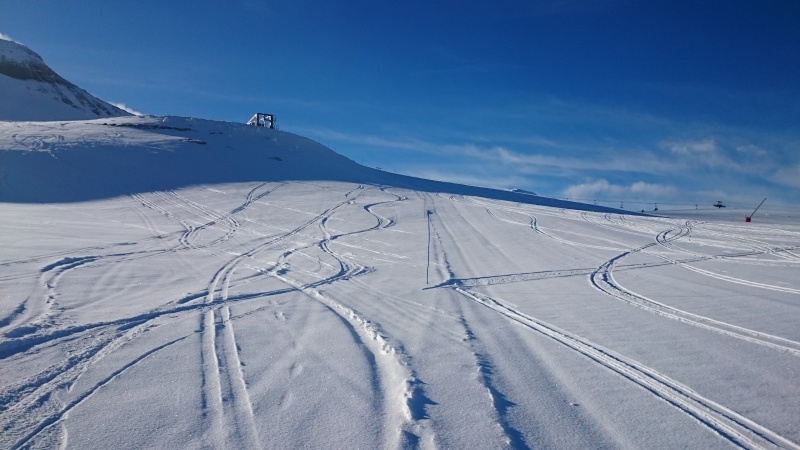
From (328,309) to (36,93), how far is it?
109334 mm

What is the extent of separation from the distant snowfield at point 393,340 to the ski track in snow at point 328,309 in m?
0.03

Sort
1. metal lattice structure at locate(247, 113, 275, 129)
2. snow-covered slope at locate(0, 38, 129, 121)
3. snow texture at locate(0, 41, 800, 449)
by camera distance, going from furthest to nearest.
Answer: snow-covered slope at locate(0, 38, 129, 121) < metal lattice structure at locate(247, 113, 275, 129) < snow texture at locate(0, 41, 800, 449)

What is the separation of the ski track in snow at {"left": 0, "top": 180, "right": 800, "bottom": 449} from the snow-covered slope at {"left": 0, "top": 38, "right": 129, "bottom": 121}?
3294 inches

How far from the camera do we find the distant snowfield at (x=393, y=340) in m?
3.84

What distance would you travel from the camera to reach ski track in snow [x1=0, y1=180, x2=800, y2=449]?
3.92 meters

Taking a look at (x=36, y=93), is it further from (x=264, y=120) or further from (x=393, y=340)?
(x=393, y=340)

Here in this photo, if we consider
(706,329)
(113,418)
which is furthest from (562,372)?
(113,418)

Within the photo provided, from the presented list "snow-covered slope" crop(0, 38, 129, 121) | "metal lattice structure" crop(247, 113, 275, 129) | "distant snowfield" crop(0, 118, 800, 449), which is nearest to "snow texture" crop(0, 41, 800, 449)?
"distant snowfield" crop(0, 118, 800, 449)

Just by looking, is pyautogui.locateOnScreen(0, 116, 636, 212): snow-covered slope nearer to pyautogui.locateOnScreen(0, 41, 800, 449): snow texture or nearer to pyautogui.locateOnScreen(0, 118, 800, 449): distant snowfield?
pyautogui.locateOnScreen(0, 41, 800, 449): snow texture

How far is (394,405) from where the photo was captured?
4223 millimetres

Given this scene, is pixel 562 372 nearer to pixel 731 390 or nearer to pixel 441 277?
pixel 731 390

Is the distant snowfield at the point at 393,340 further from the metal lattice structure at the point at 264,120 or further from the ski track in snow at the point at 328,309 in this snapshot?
the metal lattice structure at the point at 264,120

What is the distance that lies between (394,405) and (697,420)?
8.31ft

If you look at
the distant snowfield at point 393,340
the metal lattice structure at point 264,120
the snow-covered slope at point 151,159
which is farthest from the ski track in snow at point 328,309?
the metal lattice structure at point 264,120
